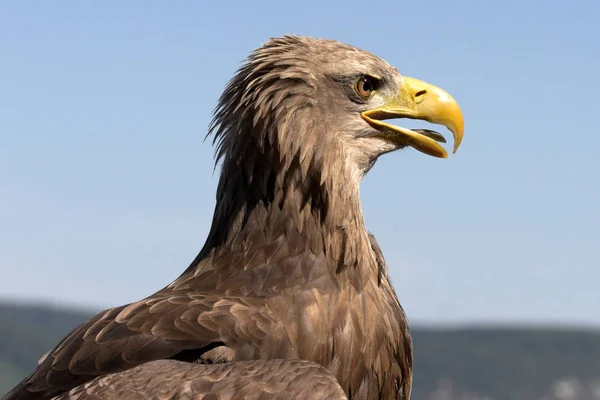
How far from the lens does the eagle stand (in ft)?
21.9

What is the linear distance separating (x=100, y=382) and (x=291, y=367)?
113 cm

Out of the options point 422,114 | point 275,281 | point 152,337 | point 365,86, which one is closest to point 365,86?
point 365,86

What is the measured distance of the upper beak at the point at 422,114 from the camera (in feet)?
25.1

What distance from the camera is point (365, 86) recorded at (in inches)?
302

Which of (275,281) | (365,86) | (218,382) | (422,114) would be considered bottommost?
(218,382)

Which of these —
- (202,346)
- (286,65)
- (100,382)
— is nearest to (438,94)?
(286,65)

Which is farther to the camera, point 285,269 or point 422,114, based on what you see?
point 422,114

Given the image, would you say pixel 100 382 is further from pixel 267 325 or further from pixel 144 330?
pixel 267 325

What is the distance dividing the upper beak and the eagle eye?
0.13m

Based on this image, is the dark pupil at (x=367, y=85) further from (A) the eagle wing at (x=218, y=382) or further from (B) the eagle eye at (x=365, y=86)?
(A) the eagle wing at (x=218, y=382)

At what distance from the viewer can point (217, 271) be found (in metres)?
7.17

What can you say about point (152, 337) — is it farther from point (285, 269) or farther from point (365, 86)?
point (365, 86)

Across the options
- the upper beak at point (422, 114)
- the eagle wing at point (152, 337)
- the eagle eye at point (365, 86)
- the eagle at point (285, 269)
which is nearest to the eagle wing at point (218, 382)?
the eagle at point (285, 269)

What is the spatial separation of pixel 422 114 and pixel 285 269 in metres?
1.60
